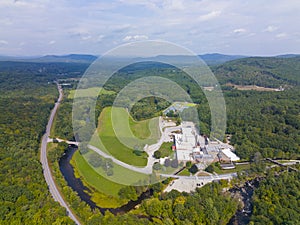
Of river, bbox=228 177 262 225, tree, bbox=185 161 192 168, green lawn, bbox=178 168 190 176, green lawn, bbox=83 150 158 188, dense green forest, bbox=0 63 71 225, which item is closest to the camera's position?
dense green forest, bbox=0 63 71 225

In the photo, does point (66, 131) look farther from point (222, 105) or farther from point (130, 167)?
point (222, 105)

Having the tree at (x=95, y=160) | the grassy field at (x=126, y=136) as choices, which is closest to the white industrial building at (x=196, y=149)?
the grassy field at (x=126, y=136)

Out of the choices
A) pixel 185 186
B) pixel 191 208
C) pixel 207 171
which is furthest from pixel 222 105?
pixel 191 208

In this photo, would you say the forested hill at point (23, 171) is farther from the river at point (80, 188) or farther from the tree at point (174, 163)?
the tree at point (174, 163)

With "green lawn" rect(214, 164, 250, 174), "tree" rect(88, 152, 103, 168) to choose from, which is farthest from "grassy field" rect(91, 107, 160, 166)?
"green lawn" rect(214, 164, 250, 174)

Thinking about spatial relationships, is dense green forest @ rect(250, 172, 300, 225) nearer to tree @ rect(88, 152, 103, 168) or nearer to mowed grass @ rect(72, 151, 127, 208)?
mowed grass @ rect(72, 151, 127, 208)

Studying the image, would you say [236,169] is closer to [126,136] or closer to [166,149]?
[166,149]
